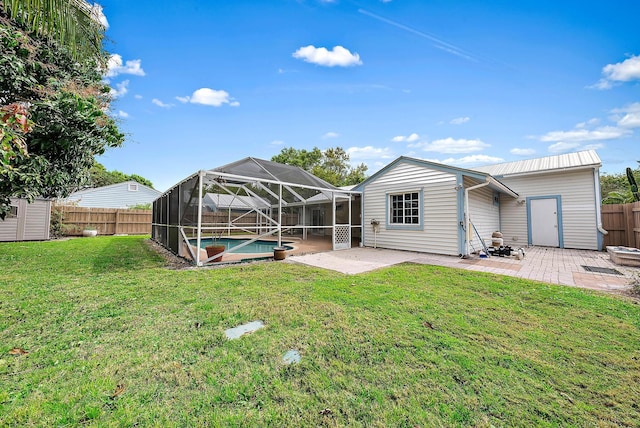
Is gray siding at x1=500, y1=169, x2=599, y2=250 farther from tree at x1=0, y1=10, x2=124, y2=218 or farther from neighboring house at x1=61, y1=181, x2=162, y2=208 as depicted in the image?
neighboring house at x1=61, y1=181, x2=162, y2=208

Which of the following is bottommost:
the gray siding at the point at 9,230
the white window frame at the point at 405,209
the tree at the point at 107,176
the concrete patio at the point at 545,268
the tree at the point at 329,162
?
the concrete patio at the point at 545,268

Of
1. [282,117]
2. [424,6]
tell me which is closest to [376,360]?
[424,6]

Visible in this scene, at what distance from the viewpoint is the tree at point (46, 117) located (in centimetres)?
392

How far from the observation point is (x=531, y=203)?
11148 millimetres

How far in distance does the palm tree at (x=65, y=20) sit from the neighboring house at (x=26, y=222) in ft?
34.3

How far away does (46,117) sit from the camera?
4.15 m

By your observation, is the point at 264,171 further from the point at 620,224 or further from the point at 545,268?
the point at 620,224

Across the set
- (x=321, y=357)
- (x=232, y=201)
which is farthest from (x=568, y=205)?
(x=232, y=201)

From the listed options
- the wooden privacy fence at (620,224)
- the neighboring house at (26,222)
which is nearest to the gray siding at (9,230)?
the neighboring house at (26,222)

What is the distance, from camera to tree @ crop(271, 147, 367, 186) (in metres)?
29.9

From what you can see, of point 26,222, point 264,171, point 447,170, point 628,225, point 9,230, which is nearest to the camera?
point 447,170

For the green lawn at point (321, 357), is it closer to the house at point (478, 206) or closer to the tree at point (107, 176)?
the house at point (478, 206)

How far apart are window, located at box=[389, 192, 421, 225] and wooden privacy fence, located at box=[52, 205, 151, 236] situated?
17.2m

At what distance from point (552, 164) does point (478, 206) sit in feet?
17.3
